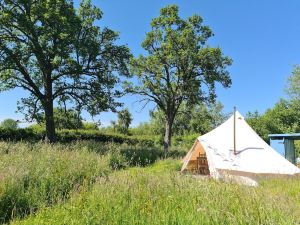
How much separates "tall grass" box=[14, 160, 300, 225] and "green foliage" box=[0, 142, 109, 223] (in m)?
0.60

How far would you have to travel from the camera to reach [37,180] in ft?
25.3

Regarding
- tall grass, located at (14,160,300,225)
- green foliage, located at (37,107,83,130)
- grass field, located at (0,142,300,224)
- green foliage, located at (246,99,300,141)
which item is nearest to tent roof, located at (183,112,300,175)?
grass field, located at (0,142,300,224)

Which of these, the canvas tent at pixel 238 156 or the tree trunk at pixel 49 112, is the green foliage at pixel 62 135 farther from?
the canvas tent at pixel 238 156

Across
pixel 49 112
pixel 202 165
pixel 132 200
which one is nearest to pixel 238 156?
pixel 202 165

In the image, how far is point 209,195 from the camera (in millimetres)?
5832

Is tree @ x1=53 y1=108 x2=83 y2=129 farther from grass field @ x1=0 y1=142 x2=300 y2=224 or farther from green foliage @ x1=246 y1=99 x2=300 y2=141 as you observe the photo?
green foliage @ x1=246 y1=99 x2=300 y2=141

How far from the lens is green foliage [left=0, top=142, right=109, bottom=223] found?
6.75 metres

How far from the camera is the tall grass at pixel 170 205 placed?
472 cm

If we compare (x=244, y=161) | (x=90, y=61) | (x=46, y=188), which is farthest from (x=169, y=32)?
(x=46, y=188)

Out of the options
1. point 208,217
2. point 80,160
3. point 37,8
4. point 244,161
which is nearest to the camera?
point 208,217

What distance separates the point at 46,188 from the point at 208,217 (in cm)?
403

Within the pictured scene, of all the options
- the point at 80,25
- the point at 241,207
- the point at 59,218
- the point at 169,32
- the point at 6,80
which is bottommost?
the point at 59,218

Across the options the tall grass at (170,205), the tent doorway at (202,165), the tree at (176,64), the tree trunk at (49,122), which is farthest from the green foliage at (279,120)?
the tall grass at (170,205)

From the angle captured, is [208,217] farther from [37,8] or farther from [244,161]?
[37,8]
